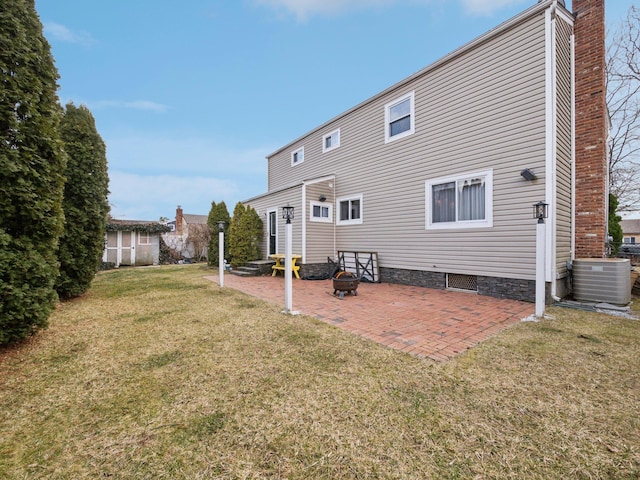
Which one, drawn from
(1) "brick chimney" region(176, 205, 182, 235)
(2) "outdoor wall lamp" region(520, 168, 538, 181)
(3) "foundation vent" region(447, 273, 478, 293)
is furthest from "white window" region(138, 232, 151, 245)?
(2) "outdoor wall lamp" region(520, 168, 538, 181)

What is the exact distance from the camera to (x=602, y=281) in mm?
5816

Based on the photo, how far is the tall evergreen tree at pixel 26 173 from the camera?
3.35 meters

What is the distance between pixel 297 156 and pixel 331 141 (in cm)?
274

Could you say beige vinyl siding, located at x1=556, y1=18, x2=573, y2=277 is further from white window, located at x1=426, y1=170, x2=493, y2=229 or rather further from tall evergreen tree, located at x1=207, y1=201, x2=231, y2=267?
tall evergreen tree, located at x1=207, y1=201, x2=231, y2=267

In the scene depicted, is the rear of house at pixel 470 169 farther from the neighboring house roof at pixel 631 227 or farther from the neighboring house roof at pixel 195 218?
the neighboring house roof at pixel 631 227

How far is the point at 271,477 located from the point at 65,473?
1.29 m

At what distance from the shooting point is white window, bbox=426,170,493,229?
6.71 m

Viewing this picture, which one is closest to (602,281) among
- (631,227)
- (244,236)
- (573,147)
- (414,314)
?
(573,147)

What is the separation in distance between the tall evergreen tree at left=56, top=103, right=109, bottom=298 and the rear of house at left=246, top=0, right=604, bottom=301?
5.95 m

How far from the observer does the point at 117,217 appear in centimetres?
1920

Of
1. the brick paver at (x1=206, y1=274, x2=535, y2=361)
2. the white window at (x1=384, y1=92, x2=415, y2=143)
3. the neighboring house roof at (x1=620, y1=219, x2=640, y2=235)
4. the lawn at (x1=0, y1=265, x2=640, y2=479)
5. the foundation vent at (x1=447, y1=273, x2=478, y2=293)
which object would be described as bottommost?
the lawn at (x1=0, y1=265, x2=640, y2=479)

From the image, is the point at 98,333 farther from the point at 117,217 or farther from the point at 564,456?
the point at 117,217

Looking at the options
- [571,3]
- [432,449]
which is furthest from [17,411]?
[571,3]

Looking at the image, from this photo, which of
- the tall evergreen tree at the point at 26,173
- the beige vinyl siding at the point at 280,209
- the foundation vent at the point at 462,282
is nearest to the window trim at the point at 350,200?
the beige vinyl siding at the point at 280,209
